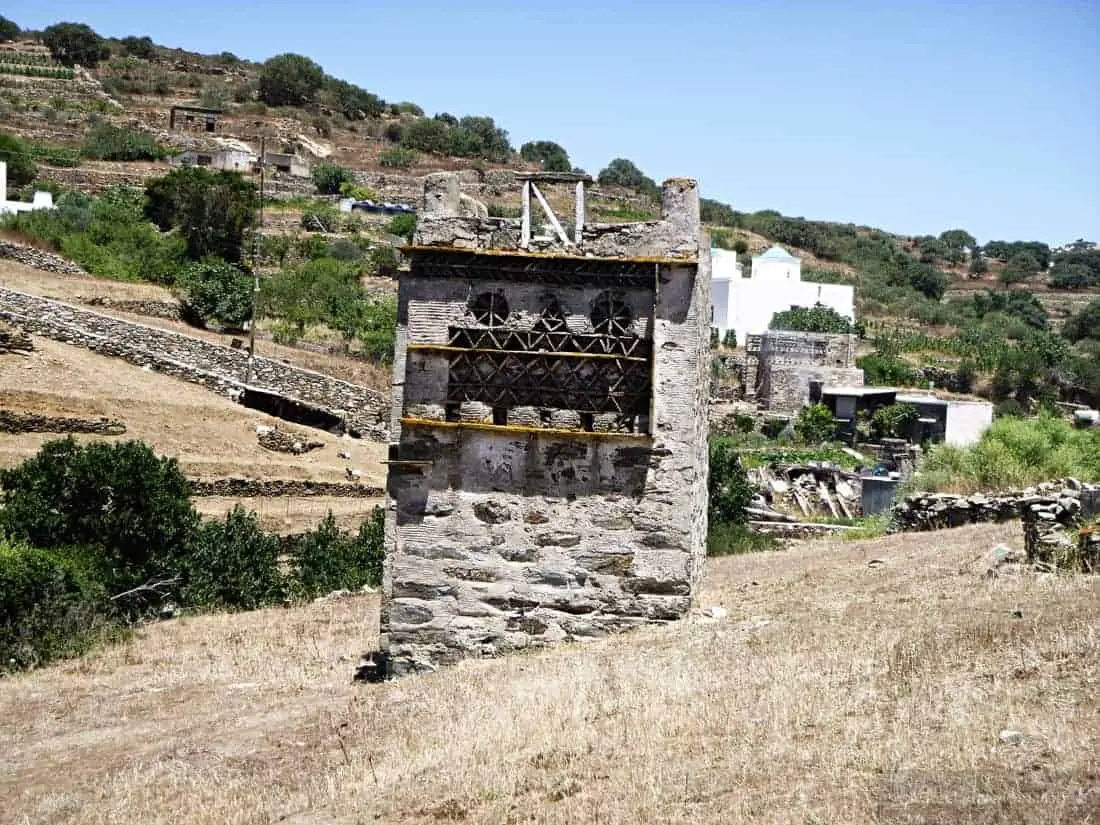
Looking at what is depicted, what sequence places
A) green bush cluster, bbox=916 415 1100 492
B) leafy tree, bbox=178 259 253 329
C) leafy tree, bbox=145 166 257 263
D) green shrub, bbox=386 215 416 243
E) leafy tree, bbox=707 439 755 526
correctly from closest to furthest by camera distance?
1. green bush cluster, bbox=916 415 1100 492
2. leafy tree, bbox=707 439 755 526
3. leafy tree, bbox=178 259 253 329
4. leafy tree, bbox=145 166 257 263
5. green shrub, bbox=386 215 416 243

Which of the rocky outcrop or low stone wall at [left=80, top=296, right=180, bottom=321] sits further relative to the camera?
low stone wall at [left=80, top=296, right=180, bottom=321]

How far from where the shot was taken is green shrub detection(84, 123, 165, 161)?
236ft

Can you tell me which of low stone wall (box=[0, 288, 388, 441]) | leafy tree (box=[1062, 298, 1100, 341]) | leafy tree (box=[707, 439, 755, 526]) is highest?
leafy tree (box=[1062, 298, 1100, 341])

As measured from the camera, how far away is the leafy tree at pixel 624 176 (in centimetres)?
10325

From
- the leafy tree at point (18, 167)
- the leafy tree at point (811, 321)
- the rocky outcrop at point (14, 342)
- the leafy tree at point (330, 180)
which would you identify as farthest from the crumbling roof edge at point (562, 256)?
the leafy tree at point (330, 180)

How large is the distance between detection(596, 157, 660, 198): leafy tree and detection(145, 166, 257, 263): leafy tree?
48.1m

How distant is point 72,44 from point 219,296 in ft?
224

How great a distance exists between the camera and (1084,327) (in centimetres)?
8219

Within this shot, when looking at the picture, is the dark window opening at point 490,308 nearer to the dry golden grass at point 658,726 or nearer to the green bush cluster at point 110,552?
the dry golden grass at point 658,726

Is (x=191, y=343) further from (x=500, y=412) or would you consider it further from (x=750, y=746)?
(x=750, y=746)

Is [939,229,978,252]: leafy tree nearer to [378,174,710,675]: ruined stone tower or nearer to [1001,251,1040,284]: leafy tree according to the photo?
[1001,251,1040,284]: leafy tree

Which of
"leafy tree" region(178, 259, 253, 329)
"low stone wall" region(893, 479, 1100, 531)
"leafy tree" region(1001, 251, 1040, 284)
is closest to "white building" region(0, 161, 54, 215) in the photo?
"leafy tree" region(178, 259, 253, 329)

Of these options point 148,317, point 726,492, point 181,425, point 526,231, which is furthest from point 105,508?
point 148,317

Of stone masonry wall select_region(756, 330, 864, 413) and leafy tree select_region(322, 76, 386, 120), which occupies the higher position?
leafy tree select_region(322, 76, 386, 120)
